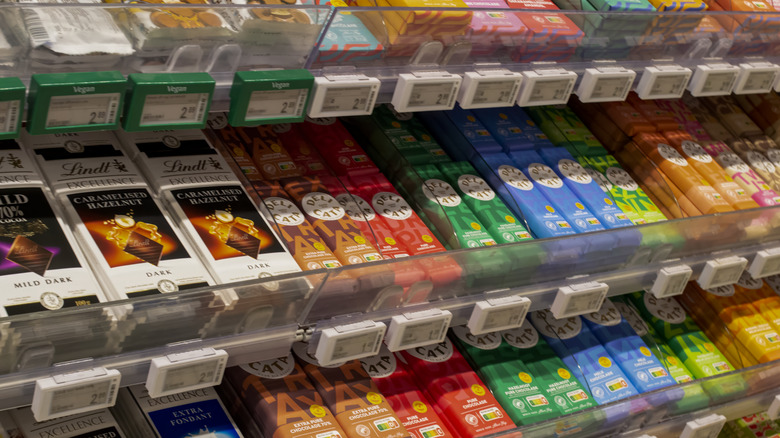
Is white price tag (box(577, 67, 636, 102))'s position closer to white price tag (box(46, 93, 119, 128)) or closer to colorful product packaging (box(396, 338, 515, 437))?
colorful product packaging (box(396, 338, 515, 437))

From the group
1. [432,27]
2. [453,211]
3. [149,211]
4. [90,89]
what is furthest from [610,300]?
[90,89]

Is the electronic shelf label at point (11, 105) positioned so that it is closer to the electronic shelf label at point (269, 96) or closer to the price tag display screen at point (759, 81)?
the electronic shelf label at point (269, 96)

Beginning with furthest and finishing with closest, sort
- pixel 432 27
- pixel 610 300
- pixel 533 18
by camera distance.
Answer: pixel 610 300 < pixel 533 18 < pixel 432 27

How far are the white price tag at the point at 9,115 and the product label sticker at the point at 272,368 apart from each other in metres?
0.67

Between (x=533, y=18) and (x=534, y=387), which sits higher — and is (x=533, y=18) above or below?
above

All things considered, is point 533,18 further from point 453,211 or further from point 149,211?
point 149,211

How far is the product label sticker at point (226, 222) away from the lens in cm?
156

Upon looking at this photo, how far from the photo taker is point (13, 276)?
1.35 metres

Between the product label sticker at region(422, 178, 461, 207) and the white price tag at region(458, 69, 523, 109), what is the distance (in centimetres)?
26

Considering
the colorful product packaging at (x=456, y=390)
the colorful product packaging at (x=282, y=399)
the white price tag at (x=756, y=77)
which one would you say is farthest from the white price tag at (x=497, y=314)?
the white price tag at (x=756, y=77)

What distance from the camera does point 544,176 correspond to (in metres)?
2.17

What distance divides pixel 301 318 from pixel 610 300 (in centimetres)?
115

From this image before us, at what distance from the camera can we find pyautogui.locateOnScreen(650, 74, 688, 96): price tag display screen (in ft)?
7.00

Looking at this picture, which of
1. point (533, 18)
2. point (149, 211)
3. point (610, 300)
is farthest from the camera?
point (610, 300)
